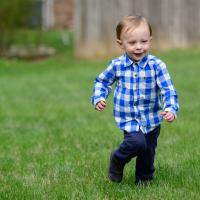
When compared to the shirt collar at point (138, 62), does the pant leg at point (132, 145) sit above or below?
below

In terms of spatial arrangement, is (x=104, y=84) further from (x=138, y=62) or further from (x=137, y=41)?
(x=137, y=41)

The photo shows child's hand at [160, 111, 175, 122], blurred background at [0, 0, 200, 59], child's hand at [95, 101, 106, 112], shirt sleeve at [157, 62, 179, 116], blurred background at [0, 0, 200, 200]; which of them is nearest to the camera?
child's hand at [160, 111, 175, 122]

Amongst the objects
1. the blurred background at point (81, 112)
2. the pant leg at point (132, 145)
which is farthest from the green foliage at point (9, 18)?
the pant leg at point (132, 145)

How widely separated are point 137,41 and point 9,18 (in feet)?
72.0

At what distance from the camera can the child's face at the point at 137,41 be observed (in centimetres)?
506

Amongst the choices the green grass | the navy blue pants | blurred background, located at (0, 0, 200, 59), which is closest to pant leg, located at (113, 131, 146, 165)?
the navy blue pants

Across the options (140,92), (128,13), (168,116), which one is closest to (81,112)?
(140,92)

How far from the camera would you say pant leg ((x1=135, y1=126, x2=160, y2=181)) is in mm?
5305

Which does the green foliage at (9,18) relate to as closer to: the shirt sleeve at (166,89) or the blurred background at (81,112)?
the blurred background at (81,112)

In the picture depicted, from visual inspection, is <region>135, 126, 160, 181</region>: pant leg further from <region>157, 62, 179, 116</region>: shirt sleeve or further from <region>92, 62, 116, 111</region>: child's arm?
<region>92, 62, 116, 111</region>: child's arm

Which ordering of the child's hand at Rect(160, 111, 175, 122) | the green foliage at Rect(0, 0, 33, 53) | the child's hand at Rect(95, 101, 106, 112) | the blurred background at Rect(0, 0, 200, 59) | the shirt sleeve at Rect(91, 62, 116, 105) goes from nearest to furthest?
the child's hand at Rect(160, 111, 175, 122) < the child's hand at Rect(95, 101, 106, 112) < the shirt sleeve at Rect(91, 62, 116, 105) < the blurred background at Rect(0, 0, 200, 59) < the green foliage at Rect(0, 0, 33, 53)

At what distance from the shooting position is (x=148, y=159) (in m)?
5.40

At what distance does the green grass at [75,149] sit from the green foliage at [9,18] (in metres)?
12.0

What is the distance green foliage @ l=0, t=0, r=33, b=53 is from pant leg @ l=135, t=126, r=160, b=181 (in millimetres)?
21567
